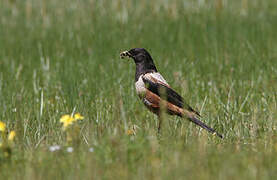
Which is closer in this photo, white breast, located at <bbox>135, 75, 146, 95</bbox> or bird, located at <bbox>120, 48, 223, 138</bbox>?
bird, located at <bbox>120, 48, 223, 138</bbox>

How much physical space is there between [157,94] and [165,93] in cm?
13

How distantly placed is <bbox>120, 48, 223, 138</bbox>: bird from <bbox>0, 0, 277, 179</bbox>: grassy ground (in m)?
0.14

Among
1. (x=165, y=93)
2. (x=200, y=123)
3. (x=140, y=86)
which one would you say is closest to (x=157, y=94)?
(x=165, y=93)

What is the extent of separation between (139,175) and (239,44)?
5852mm

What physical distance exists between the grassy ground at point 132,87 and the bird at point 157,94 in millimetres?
138

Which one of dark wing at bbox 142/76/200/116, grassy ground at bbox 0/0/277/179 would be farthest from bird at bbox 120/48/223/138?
grassy ground at bbox 0/0/277/179

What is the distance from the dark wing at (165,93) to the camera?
507cm

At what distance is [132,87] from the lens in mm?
6547

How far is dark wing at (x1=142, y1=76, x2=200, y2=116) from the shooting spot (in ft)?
16.6

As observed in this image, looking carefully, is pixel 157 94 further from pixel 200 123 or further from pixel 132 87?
pixel 132 87

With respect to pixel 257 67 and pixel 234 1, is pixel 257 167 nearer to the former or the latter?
pixel 257 67

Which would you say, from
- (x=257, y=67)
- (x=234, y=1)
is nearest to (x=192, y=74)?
(x=257, y=67)

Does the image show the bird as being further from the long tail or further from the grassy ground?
the grassy ground

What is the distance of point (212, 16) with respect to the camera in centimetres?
1102
